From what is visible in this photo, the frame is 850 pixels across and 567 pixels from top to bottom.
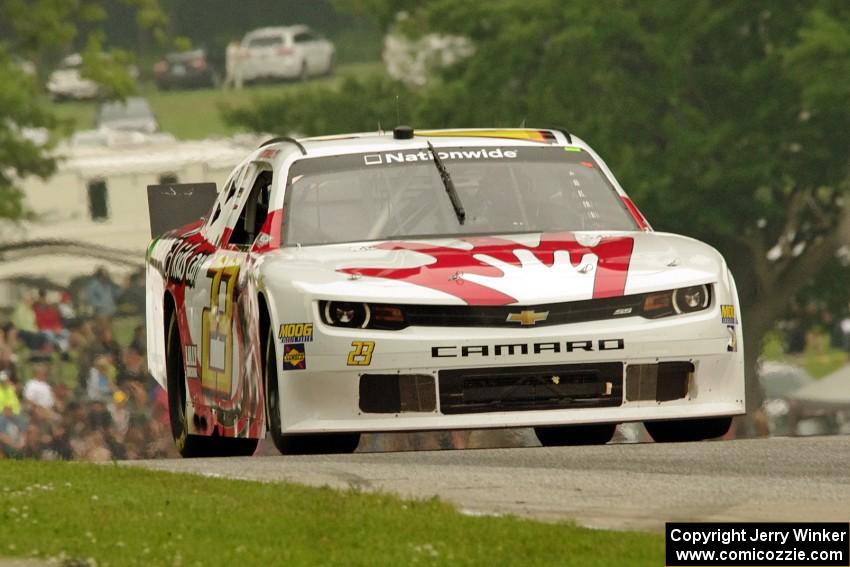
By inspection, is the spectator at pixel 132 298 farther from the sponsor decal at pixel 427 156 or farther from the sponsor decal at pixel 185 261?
the sponsor decal at pixel 427 156

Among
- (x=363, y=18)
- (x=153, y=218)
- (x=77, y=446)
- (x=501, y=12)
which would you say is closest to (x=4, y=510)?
(x=153, y=218)

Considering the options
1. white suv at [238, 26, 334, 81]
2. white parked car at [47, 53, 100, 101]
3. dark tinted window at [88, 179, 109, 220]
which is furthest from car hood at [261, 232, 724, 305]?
white suv at [238, 26, 334, 81]

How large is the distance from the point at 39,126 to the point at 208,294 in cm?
2452

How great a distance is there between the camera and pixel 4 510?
898cm

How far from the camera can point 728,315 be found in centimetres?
1037

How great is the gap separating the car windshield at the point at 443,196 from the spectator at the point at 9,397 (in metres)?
11.8

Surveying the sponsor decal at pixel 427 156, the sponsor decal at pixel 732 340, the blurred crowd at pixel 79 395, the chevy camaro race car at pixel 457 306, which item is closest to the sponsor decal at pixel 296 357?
the chevy camaro race car at pixel 457 306

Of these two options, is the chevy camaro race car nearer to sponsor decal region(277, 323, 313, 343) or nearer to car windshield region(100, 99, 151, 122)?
sponsor decal region(277, 323, 313, 343)

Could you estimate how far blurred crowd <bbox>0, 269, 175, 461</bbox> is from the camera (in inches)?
879

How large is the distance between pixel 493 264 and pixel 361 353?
0.74 metres

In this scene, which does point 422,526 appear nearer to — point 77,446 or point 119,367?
point 77,446

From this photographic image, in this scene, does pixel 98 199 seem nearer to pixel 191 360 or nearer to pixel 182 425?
pixel 182 425

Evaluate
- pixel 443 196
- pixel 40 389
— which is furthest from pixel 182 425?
pixel 40 389

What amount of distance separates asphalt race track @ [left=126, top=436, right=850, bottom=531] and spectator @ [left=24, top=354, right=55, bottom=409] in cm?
1178
